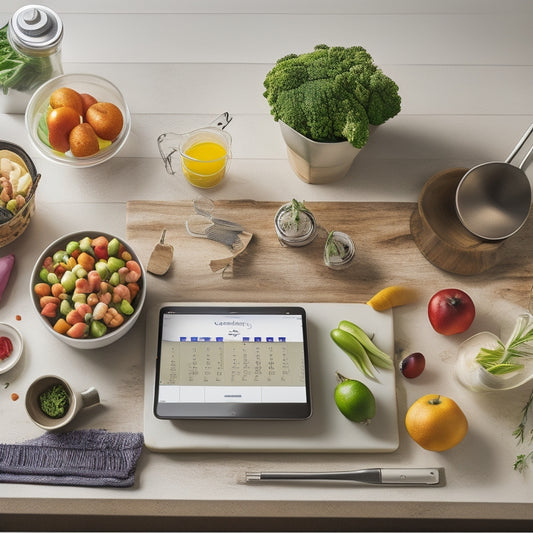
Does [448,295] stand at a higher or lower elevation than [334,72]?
lower

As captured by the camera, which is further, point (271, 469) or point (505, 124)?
point (505, 124)

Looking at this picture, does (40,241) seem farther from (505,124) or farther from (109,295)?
(505,124)

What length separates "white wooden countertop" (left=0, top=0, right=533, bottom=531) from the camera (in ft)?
3.71

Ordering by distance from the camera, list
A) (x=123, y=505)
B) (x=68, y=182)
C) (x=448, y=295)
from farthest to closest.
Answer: (x=68, y=182) → (x=448, y=295) → (x=123, y=505)

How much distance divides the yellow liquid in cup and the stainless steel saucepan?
485mm

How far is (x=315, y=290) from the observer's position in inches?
50.0

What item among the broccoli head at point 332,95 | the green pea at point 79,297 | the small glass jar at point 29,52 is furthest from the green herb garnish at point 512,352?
the small glass jar at point 29,52

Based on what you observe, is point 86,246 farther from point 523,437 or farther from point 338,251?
point 523,437

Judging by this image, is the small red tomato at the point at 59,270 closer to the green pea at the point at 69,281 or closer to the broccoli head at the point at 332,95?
the green pea at the point at 69,281

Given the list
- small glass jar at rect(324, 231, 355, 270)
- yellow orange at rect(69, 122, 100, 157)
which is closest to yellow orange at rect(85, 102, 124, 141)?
yellow orange at rect(69, 122, 100, 157)

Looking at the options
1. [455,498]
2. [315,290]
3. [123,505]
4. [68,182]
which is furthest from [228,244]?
[455,498]

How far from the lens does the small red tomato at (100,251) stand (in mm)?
1166

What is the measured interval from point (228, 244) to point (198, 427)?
0.37 m

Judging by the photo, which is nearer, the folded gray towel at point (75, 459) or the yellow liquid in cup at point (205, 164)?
the folded gray towel at point (75, 459)
